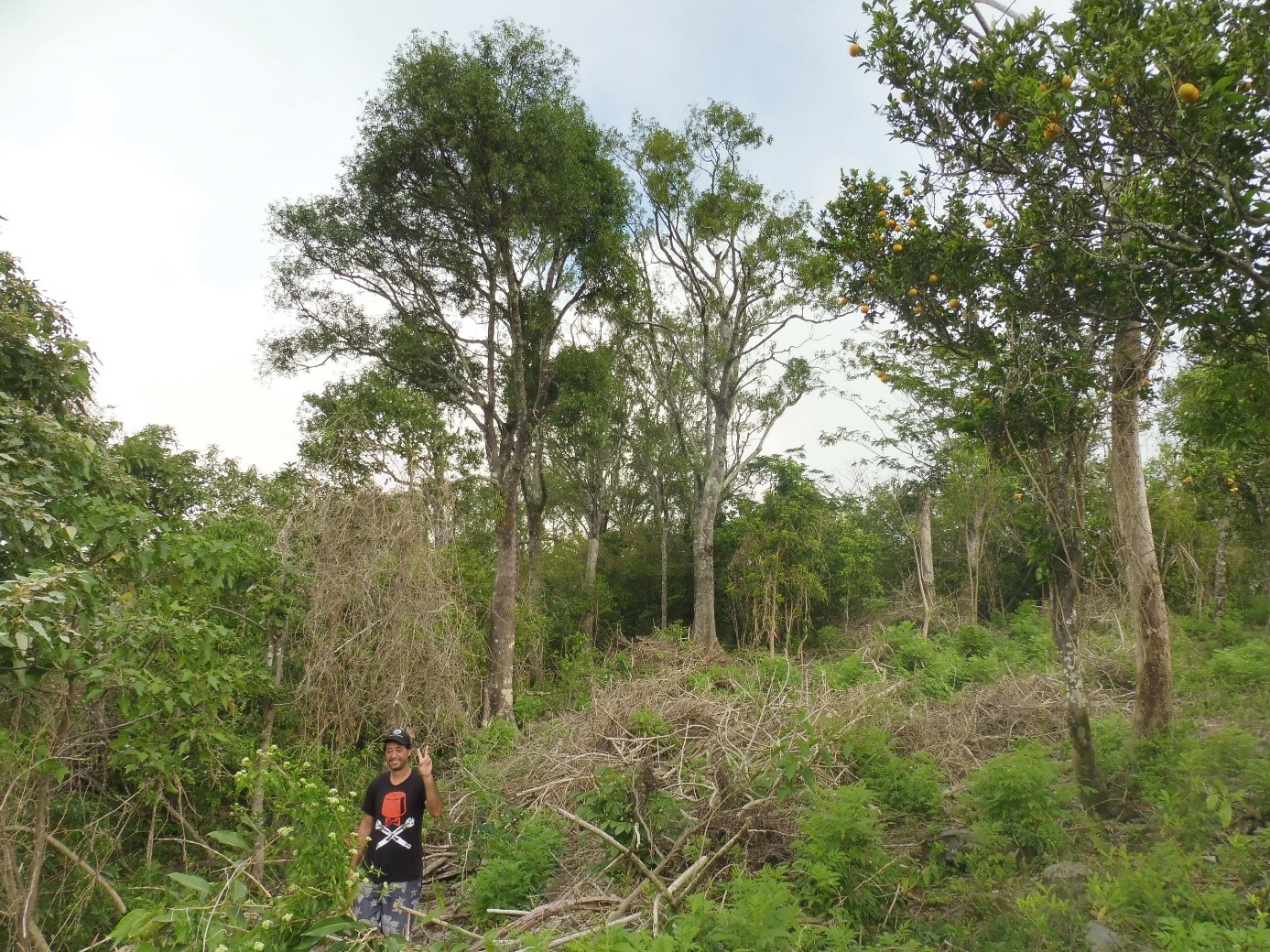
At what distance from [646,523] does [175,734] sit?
1993cm

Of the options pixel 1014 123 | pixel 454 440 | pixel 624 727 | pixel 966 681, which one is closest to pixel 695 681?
pixel 624 727

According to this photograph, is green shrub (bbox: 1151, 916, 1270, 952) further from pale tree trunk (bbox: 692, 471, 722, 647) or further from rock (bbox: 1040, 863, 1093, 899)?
pale tree trunk (bbox: 692, 471, 722, 647)

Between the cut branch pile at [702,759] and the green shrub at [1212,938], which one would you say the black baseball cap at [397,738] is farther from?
the green shrub at [1212,938]

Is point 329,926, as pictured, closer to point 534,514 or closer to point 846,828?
point 846,828

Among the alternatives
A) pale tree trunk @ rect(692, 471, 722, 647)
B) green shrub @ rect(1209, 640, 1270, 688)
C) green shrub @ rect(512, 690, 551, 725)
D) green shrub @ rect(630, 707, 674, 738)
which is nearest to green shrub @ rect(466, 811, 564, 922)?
green shrub @ rect(630, 707, 674, 738)

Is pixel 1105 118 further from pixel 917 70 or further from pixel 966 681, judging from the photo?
pixel 966 681

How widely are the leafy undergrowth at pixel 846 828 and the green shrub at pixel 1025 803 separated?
1 cm

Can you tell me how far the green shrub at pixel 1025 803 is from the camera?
432 cm

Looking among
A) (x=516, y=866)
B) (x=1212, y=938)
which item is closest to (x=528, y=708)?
(x=516, y=866)

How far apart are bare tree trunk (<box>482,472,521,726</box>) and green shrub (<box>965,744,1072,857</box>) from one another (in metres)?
6.88

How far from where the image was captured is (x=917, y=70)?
3.87 meters

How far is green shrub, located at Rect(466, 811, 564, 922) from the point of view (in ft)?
15.9

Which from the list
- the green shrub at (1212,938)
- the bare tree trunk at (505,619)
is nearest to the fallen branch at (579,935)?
the green shrub at (1212,938)

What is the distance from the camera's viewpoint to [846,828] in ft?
14.0
